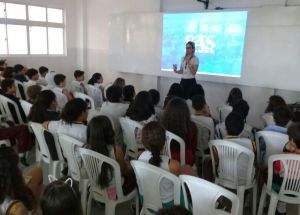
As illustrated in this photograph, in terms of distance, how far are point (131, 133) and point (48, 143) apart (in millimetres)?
787

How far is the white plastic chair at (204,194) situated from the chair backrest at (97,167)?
20.7 inches

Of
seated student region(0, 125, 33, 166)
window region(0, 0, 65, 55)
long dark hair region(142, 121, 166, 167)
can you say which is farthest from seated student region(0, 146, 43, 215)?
window region(0, 0, 65, 55)

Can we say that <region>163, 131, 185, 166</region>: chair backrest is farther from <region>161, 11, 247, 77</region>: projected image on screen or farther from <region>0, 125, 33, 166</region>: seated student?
<region>161, 11, 247, 77</region>: projected image on screen

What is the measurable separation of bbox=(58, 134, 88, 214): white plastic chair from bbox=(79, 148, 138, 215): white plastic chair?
9cm

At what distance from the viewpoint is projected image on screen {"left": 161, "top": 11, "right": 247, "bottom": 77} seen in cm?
504

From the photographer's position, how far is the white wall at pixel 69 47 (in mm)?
7145

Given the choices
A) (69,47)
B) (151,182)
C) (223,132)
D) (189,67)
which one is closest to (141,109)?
(223,132)

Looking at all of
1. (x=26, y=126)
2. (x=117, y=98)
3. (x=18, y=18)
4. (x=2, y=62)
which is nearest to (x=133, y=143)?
(x=117, y=98)

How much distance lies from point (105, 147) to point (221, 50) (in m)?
3.82

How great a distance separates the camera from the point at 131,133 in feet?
9.23

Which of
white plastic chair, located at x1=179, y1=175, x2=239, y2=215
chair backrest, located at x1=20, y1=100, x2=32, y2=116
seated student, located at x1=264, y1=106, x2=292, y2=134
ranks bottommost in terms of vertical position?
white plastic chair, located at x1=179, y1=175, x2=239, y2=215

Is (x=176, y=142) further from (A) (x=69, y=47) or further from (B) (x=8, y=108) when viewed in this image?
(A) (x=69, y=47)

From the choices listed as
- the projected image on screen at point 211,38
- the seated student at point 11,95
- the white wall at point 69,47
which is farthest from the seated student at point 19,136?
the white wall at point 69,47

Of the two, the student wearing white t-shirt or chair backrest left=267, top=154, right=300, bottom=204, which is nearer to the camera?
chair backrest left=267, top=154, right=300, bottom=204
